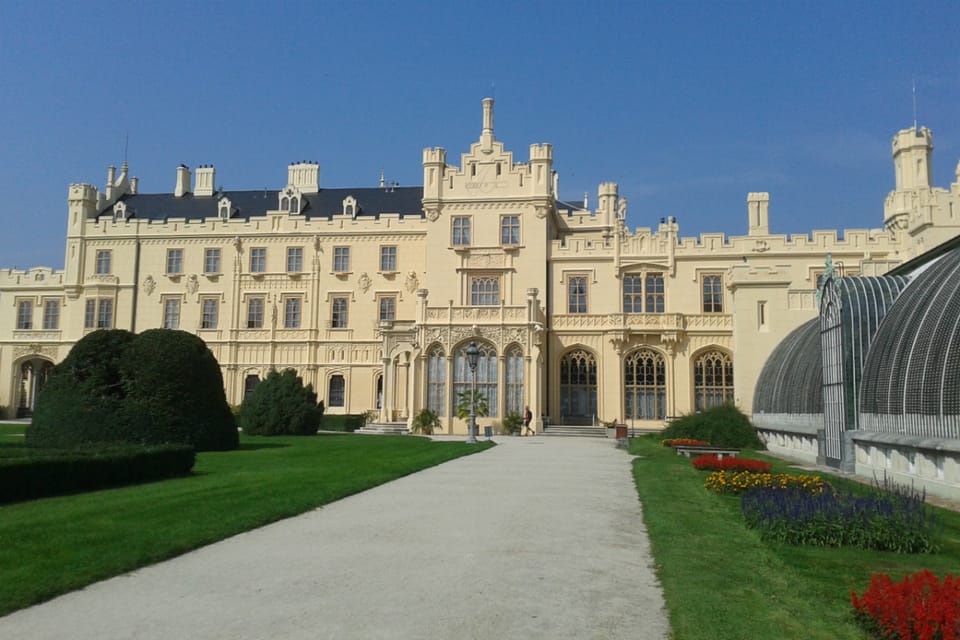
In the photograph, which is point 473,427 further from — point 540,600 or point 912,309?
point 540,600

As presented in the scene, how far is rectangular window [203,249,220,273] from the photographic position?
50156 millimetres

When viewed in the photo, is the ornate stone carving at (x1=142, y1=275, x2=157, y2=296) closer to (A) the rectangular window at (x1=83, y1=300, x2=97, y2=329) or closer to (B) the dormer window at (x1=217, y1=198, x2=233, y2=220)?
(A) the rectangular window at (x1=83, y1=300, x2=97, y2=329)

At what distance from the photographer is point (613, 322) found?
42.9 m

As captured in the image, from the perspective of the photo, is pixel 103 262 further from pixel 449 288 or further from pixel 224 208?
pixel 449 288

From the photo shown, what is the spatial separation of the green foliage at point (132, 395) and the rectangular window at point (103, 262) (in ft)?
103

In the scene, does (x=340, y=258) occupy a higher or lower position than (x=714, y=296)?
higher

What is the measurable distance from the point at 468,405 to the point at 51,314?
30526 mm

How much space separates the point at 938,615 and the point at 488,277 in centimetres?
3956

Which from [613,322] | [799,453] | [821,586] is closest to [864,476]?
[799,453]

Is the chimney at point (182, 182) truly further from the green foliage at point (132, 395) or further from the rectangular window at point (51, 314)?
the green foliage at point (132, 395)

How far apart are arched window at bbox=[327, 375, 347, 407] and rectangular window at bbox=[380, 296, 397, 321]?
457 centimetres

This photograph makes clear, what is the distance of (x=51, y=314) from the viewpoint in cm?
5241

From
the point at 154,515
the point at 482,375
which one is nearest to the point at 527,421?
the point at 482,375

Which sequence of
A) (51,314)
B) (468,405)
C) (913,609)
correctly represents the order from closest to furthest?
(913,609) → (468,405) → (51,314)
